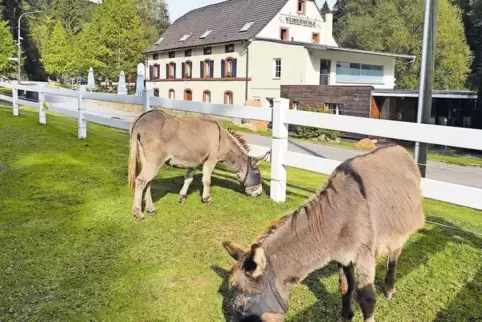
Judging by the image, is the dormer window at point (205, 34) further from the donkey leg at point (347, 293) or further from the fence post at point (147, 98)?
the donkey leg at point (347, 293)

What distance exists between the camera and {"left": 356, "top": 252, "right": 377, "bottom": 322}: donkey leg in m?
2.86

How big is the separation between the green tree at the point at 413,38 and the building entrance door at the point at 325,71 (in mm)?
11317

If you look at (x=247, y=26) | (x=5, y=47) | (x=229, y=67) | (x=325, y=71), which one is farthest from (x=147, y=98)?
(x=5, y=47)

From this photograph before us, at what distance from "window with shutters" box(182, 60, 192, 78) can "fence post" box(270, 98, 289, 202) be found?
107 ft

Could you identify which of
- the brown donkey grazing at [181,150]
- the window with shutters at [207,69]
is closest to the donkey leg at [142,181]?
the brown donkey grazing at [181,150]

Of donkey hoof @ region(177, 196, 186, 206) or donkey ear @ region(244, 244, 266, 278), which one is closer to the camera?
donkey ear @ region(244, 244, 266, 278)

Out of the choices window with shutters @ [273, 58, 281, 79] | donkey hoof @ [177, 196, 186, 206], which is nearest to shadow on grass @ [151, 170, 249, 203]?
donkey hoof @ [177, 196, 186, 206]

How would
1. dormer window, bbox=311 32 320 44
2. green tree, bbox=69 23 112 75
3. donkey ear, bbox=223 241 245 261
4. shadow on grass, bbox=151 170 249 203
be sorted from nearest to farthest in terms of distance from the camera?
donkey ear, bbox=223 241 245 261
shadow on grass, bbox=151 170 249 203
dormer window, bbox=311 32 320 44
green tree, bbox=69 23 112 75

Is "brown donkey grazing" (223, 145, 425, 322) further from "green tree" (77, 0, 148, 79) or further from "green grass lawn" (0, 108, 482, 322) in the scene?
"green tree" (77, 0, 148, 79)

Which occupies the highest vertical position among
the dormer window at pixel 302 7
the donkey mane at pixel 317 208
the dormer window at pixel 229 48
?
the dormer window at pixel 302 7

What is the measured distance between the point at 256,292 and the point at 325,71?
30665 mm

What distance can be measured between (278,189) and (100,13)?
43335 mm

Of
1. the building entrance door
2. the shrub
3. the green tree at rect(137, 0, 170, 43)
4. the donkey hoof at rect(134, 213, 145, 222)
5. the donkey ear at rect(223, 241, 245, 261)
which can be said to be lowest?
the shrub

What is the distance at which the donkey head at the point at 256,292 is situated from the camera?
247 cm
